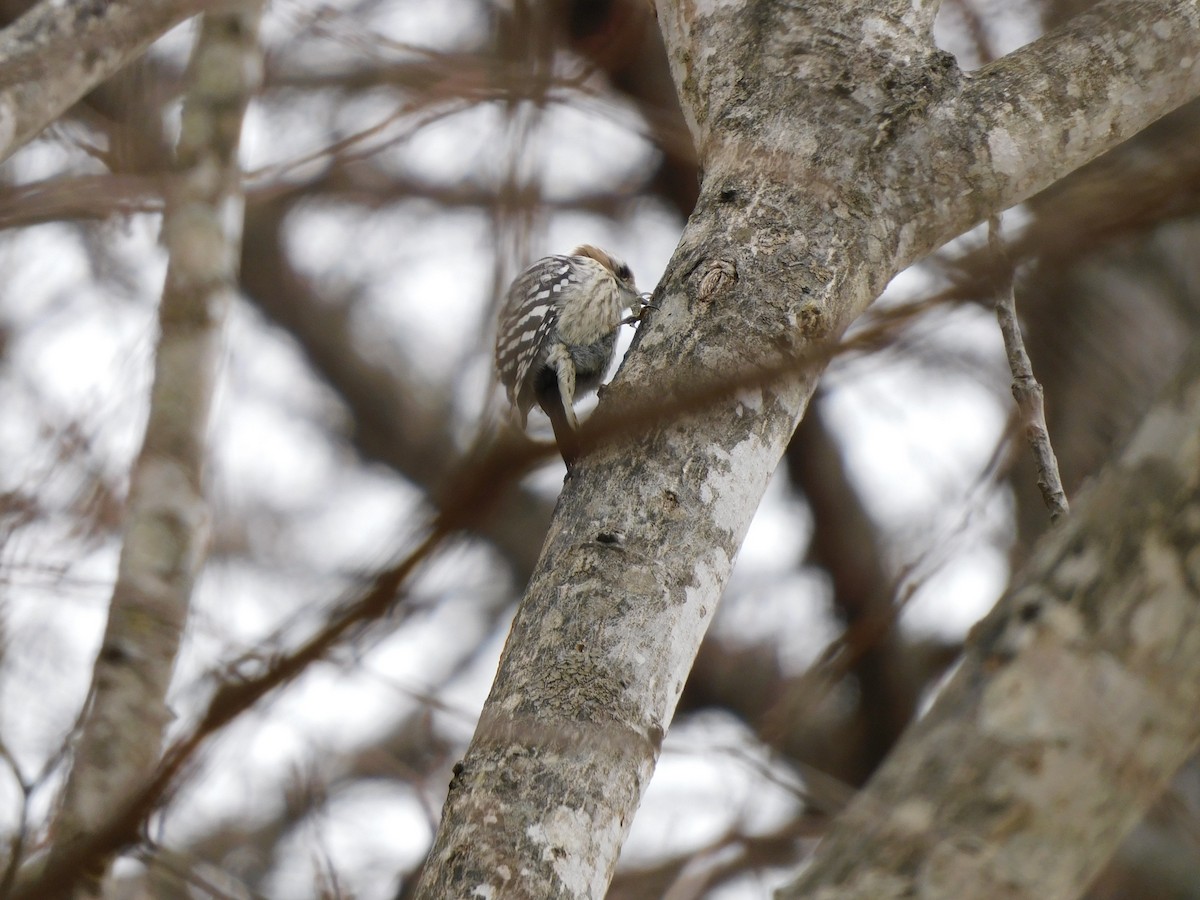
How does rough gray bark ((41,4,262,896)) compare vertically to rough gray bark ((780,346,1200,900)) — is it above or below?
above

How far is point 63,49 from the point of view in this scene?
8.18ft

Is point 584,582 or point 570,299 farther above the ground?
point 570,299

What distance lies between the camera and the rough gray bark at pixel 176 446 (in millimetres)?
3039

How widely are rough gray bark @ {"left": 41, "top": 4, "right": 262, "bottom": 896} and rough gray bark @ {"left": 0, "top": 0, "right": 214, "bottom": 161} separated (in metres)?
0.72

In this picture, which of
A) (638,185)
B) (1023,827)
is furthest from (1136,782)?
(638,185)

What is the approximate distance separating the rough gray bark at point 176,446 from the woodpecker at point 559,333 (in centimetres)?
102

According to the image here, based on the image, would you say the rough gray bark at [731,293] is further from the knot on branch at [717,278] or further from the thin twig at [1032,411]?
the thin twig at [1032,411]

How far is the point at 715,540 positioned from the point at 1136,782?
96 cm

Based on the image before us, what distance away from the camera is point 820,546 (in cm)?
546

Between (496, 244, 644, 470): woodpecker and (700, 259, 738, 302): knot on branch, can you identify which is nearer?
(700, 259, 738, 302): knot on branch

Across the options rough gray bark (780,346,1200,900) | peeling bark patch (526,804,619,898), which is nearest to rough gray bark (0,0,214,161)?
peeling bark patch (526,804,619,898)

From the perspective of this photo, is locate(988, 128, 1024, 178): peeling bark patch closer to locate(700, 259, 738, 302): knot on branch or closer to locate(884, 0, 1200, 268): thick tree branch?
locate(884, 0, 1200, 268): thick tree branch

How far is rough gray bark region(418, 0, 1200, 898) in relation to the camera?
4.78 ft

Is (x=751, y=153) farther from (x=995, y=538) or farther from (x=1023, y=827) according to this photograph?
(x=995, y=538)
